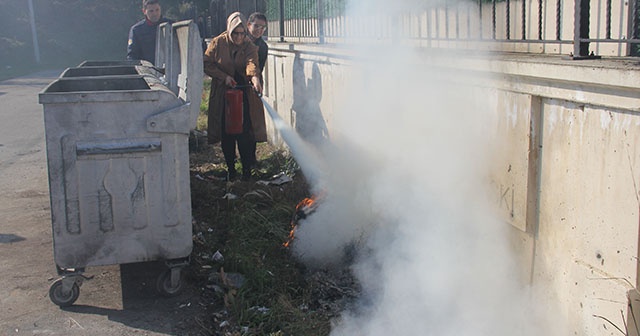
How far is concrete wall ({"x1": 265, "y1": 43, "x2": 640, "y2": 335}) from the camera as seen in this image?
8.15ft

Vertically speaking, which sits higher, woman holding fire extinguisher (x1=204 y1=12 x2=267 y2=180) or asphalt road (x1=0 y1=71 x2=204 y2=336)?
woman holding fire extinguisher (x1=204 y1=12 x2=267 y2=180)

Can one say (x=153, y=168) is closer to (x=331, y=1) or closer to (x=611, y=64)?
(x=611, y=64)

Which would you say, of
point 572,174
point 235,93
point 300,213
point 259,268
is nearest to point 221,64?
point 235,93

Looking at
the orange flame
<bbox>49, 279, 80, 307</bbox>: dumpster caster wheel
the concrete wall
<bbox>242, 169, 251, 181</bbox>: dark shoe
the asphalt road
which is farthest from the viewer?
<bbox>242, 169, 251, 181</bbox>: dark shoe

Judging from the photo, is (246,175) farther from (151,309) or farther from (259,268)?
(151,309)

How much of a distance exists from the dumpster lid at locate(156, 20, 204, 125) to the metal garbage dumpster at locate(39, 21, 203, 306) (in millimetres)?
800

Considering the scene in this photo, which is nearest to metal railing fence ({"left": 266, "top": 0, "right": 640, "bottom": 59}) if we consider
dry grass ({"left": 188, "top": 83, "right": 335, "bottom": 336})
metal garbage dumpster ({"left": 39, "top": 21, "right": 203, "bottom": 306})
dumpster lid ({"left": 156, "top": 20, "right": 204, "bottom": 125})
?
dumpster lid ({"left": 156, "top": 20, "right": 204, "bottom": 125})

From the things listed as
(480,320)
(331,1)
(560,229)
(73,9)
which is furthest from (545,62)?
(73,9)

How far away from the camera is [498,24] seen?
12.7 ft

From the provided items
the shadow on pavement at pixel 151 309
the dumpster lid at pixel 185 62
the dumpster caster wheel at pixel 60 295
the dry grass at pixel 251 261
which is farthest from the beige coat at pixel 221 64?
the dumpster caster wheel at pixel 60 295

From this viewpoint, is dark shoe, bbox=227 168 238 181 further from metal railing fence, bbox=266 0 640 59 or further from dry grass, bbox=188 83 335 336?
metal railing fence, bbox=266 0 640 59

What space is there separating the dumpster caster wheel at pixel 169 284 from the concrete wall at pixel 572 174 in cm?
199

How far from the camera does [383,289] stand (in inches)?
156

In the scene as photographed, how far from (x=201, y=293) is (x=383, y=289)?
1.15m
